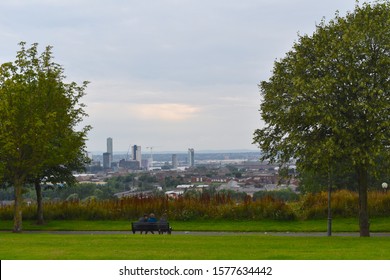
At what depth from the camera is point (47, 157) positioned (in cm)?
3219

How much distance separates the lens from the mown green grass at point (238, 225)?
111 ft

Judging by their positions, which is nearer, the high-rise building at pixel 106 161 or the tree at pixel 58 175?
the tree at pixel 58 175

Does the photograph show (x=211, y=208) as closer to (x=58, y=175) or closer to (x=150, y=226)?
(x=150, y=226)

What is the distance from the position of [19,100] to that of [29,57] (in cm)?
322

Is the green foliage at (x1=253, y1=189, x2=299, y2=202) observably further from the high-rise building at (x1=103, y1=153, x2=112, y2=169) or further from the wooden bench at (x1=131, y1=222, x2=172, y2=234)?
the high-rise building at (x1=103, y1=153, x2=112, y2=169)

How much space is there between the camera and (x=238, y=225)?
35719 millimetres

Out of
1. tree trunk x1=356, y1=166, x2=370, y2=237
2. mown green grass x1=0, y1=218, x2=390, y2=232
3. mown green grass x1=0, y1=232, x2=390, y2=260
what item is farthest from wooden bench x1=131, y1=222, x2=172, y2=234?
tree trunk x1=356, y1=166, x2=370, y2=237

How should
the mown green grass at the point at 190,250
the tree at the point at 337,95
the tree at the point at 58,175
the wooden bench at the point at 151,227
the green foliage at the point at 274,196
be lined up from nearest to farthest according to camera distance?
the mown green grass at the point at 190,250 < the tree at the point at 337,95 < the wooden bench at the point at 151,227 < the tree at the point at 58,175 < the green foliage at the point at 274,196

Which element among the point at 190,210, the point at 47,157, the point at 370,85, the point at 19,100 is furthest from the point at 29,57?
the point at 370,85

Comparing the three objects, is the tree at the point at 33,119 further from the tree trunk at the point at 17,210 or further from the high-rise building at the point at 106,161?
the high-rise building at the point at 106,161

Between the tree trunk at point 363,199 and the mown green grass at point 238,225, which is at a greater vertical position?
the tree trunk at point 363,199

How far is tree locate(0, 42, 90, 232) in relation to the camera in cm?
3098

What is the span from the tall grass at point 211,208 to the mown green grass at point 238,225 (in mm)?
675

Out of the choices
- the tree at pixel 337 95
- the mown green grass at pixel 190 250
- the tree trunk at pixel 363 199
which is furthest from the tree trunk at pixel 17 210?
the tree trunk at pixel 363 199
